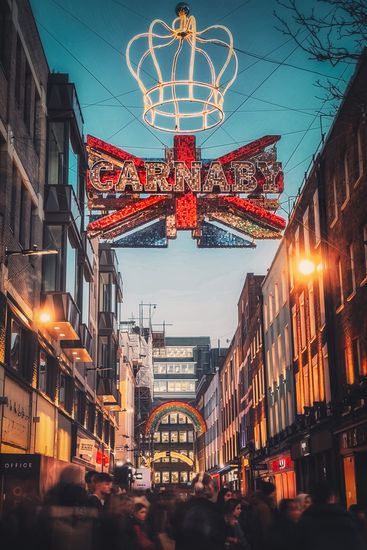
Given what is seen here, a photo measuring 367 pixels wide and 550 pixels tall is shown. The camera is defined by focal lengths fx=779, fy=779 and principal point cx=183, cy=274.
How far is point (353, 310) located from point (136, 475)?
30063 millimetres

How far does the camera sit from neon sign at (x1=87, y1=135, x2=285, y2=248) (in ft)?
57.2

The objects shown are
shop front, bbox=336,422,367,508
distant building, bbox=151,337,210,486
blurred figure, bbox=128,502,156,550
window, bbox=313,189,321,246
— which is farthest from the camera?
distant building, bbox=151,337,210,486

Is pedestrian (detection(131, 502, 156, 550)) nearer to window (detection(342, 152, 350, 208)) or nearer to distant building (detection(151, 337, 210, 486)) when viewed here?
window (detection(342, 152, 350, 208))

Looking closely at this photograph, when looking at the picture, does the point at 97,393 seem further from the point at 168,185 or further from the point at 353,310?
the point at 168,185

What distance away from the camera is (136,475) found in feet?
167

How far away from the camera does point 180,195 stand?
17.4 m

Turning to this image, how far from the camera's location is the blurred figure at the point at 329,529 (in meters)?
6.80

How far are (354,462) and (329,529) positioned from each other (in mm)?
18328

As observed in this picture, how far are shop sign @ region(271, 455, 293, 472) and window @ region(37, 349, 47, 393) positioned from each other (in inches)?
557

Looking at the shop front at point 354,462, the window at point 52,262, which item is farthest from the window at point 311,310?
the window at point 52,262

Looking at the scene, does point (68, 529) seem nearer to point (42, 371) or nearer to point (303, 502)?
point (303, 502)

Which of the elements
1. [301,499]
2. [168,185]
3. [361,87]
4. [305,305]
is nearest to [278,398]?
[305,305]

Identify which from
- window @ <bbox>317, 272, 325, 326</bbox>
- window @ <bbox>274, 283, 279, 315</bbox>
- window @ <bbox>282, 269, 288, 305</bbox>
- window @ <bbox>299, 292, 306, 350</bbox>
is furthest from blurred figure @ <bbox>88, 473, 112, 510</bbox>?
window @ <bbox>274, 283, 279, 315</bbox>

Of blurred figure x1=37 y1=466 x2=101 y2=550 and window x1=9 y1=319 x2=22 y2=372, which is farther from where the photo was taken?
window x1=9 y1=319 x2=22 y2=372
